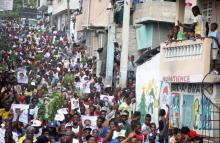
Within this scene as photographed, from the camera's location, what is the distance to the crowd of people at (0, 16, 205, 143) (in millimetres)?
12273

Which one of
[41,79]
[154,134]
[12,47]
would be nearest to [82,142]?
[154,134]

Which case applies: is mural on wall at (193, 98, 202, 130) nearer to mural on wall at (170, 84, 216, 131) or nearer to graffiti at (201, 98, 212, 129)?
mural on wall at (170, 84, 216, 131)

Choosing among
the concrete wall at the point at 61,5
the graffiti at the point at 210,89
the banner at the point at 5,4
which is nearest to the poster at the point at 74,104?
the graffiti at the point at 210,89

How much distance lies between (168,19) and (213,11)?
8491mm

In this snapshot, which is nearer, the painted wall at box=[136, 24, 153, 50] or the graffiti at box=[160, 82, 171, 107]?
the graffiti at box=[160, 82, 171, 107]

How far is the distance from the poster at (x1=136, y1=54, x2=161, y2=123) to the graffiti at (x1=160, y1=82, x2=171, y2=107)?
13.2 inches

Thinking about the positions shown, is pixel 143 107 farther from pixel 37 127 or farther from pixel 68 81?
pixel 68 81

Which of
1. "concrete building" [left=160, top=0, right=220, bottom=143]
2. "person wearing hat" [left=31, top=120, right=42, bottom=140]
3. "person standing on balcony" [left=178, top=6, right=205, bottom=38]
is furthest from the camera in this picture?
"person standing on balcony" [left=178, top=6, right=205, bottom=38]

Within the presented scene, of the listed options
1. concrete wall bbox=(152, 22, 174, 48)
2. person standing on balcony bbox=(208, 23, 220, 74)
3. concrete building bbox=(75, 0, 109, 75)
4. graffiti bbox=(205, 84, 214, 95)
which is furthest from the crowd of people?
person standing on balcony bbox=(208, 23, 220, 74)

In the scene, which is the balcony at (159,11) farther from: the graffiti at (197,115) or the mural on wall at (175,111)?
the graffiti at (197,115)

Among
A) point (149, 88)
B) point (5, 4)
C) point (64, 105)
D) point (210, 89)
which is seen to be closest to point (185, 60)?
point (210, 89)

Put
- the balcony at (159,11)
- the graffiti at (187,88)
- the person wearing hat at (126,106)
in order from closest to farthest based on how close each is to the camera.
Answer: the graffiti at (187,88) → the person wearing hat at (126,106) → the balcony at (159,11)

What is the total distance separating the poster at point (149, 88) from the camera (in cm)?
1891

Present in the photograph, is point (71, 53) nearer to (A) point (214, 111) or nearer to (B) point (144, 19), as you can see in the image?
(B) point (144, 19)
